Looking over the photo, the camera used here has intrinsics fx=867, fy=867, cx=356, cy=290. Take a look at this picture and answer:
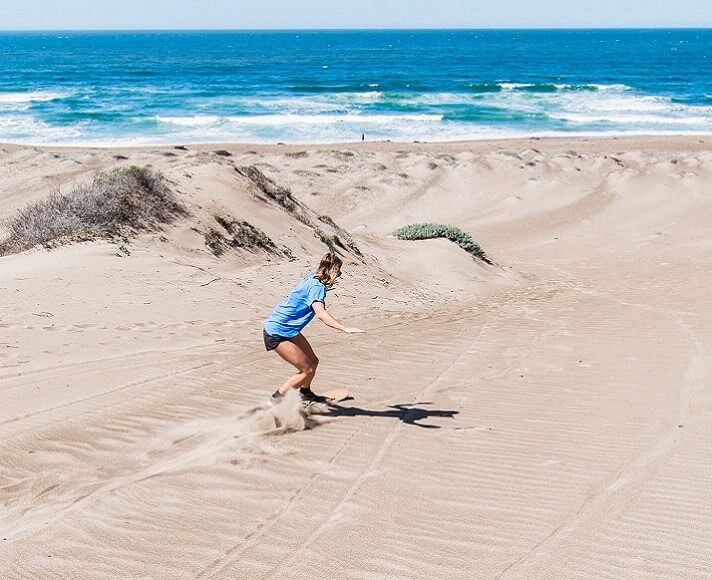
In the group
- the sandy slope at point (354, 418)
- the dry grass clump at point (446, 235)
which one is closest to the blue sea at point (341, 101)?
the dry grass clump at point (446, 235)

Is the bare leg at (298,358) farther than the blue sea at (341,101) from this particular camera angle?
No

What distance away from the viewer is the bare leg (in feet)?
23.5

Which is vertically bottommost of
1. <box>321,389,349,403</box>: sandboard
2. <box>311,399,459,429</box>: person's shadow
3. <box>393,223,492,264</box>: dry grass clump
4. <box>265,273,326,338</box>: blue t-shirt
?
<box>393,223,492,264</box>: dry grass clump

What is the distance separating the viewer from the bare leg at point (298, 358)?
23.5ft

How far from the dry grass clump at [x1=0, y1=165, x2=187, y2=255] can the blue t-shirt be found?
5719mm

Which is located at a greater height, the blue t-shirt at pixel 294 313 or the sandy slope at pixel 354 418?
the blue t-shirt at pixel 294 313

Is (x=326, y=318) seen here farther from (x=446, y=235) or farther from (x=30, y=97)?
(x=30, y=97)

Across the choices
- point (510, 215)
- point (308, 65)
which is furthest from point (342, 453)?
point (308, 65)

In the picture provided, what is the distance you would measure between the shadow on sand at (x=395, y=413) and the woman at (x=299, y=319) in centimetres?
40

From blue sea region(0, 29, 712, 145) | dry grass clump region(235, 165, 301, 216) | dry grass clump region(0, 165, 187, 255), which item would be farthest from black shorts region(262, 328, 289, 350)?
blue sea region(0, 29, 712, 145)

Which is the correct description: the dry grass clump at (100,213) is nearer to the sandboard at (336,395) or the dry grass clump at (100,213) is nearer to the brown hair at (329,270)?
the sandboard at (336,395)

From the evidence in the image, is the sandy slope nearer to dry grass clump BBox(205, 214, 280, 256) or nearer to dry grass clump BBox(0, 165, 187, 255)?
dry grass clump BBox(205, 214, 280, 256)

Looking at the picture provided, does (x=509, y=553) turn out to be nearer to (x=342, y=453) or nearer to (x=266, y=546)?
(x=266, y=546)

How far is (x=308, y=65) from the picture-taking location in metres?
88.8
